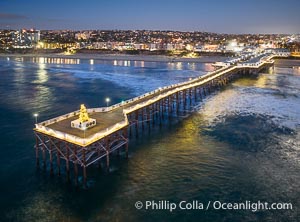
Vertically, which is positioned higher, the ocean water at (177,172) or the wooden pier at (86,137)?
the wooden pier at (86,137)

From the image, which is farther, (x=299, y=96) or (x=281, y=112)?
(x=299, y=96)

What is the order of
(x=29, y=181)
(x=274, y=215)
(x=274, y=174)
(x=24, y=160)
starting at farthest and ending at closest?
(x=24, y=160) → (x=274, y=174) → (x=29, y=181) → (x=274, y=215)

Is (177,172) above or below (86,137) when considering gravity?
below

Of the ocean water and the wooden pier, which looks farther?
the wooden pier

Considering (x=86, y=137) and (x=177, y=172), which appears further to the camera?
(x=177, y=172)

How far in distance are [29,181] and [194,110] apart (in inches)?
1307

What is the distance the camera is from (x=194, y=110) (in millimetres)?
54844

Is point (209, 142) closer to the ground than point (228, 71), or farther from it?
closer to the ground

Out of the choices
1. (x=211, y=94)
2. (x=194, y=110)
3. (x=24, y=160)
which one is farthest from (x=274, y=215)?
(x=211, y=94)

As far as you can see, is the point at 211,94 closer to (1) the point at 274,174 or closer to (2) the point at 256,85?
(2) the point at 256,85

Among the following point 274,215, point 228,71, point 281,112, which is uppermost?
point 228,71

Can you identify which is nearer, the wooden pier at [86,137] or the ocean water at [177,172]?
the ocean water at [177,172]

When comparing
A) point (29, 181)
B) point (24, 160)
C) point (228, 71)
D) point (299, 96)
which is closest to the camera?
point (29, 181)

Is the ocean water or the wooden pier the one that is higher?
the wooden pier
